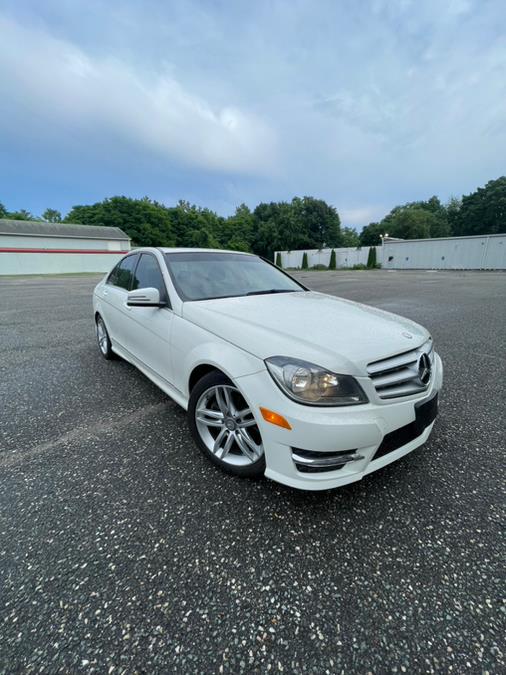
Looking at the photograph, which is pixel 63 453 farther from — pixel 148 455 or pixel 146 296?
pixel 146 296

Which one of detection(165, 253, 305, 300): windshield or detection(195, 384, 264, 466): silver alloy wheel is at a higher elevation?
detection(165, 253, 305, 300): windshield

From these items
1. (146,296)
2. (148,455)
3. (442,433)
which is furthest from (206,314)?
(442,433)

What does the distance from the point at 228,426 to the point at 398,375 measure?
1092mm

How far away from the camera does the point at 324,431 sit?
153cm

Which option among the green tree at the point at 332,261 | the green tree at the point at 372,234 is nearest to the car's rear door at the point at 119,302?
the green tree at the point at 332,261

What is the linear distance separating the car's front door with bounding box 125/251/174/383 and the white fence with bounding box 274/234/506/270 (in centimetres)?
3894

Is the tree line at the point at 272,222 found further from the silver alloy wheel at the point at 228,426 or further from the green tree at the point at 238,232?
the silver alloy wheel at the point at 228,426

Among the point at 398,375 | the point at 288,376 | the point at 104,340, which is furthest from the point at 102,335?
the point at 398,375

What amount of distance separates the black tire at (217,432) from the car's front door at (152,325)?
1.55 feet

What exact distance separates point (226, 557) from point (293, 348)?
1.09 m

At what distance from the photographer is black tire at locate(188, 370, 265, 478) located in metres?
1.86

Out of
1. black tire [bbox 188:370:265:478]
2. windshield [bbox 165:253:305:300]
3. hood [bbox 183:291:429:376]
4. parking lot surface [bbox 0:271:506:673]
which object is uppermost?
windshield [bbox 165:253:305:300]

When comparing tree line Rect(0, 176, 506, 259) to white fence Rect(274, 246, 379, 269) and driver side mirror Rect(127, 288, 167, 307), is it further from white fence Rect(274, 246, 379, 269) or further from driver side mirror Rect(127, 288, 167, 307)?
driver side mirror Rect(127, 288, 167, 307)

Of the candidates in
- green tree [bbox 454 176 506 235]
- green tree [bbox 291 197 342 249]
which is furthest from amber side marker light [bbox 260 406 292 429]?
green tree [bbox 454 176 506 235]
